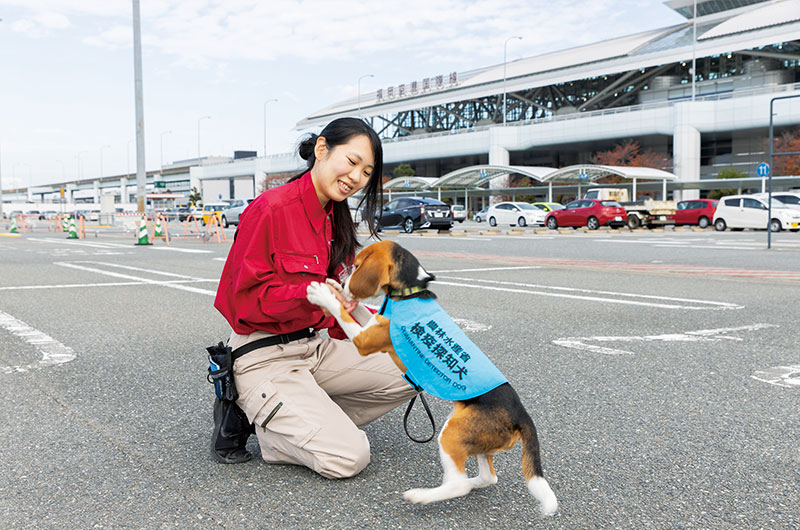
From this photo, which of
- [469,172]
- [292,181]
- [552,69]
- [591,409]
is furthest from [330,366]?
[552,69]

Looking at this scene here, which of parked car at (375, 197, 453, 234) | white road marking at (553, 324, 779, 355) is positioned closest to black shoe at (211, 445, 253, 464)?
white road marking at (553, 324, 779, 355)

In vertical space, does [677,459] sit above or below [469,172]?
below

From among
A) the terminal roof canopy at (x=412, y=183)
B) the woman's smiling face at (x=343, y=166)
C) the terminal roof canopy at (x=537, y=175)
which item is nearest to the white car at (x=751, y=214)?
the terminal roof canopy at (x=537, y=175)

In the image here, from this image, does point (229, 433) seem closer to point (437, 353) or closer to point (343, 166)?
point (437, 353)

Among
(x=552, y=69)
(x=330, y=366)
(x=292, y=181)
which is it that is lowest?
(x=330, y=366)

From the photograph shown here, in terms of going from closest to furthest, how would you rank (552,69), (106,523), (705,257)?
(106,523) → (705,257) → (552,69)

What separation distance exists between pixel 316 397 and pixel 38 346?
158 inches

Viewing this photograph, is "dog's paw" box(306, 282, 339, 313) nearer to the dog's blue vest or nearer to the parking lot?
the dog's blue vest

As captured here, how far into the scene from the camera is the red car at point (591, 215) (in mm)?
31703

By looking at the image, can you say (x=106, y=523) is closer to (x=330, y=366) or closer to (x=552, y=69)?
(x=330, y=366)

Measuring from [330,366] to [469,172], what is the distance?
48.9 metres

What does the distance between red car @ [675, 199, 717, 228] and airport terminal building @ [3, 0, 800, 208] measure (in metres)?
18.4

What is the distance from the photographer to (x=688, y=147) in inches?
2259

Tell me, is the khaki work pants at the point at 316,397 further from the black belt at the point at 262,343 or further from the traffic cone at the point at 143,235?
the traffic cone at the point at 143,235
